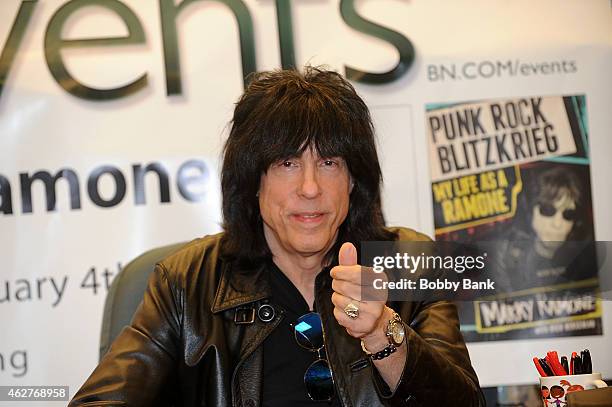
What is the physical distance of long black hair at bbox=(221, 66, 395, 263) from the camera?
6.18ft

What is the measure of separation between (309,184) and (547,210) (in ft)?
3.97

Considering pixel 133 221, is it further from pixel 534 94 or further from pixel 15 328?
pixel 534 94

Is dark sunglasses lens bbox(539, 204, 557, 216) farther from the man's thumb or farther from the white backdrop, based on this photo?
the man's thumb

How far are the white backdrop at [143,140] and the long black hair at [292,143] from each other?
2.27ft

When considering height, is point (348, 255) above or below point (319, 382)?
above

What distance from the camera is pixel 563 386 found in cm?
149

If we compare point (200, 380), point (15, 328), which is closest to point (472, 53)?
point (200, 380)

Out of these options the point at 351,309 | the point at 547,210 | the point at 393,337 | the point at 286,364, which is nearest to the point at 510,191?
the point at 547,210

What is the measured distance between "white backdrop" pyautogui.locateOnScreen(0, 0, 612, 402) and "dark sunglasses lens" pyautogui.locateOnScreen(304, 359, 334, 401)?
40.0 inches

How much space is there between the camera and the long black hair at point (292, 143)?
188cm

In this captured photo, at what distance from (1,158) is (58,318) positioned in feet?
1.88

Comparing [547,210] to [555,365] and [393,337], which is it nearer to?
[555,365]

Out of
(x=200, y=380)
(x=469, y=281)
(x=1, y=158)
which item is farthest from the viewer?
(x=1, y=158)

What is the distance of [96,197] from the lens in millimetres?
2738
